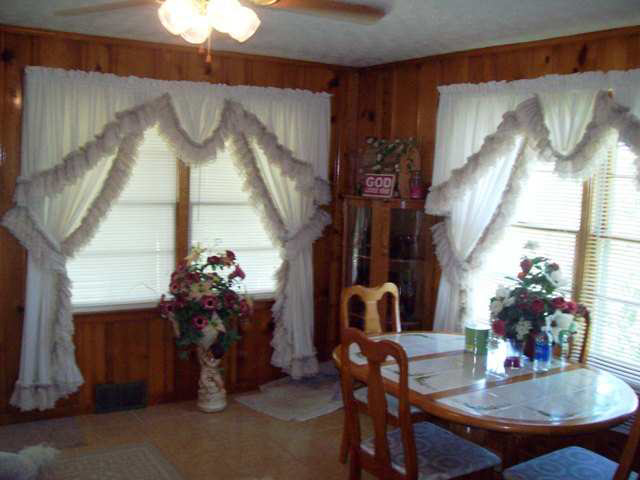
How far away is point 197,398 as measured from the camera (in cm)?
464

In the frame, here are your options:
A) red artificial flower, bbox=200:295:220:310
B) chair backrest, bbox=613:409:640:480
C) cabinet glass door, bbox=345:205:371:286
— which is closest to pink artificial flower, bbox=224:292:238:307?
red artificial flower, bbox=200:295:220:310

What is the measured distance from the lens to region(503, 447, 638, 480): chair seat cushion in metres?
2.72

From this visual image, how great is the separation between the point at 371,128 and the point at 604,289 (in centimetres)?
213

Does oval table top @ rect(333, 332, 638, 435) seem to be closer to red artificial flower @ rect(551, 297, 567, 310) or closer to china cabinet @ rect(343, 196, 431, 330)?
red artificial flower @ rect(551, 297, 567, 310)

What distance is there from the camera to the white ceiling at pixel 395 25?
10.2 ft

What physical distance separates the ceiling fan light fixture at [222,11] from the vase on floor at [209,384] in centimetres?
263

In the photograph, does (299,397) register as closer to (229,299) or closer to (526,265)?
(229,299)

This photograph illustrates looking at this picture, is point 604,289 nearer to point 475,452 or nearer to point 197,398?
point 475,452

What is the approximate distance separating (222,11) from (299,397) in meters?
3.16

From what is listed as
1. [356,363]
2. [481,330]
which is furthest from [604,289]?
[356,363]

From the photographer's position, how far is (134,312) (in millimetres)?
4410

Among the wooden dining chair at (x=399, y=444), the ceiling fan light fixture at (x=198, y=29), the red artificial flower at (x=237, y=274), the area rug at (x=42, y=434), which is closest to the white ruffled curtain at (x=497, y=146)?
the red artificial flower at (x=237, y=274)

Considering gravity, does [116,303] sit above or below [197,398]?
above

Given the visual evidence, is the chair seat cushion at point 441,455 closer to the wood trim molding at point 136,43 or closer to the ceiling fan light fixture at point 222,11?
the ceiling fan light fixture at point 222,11
